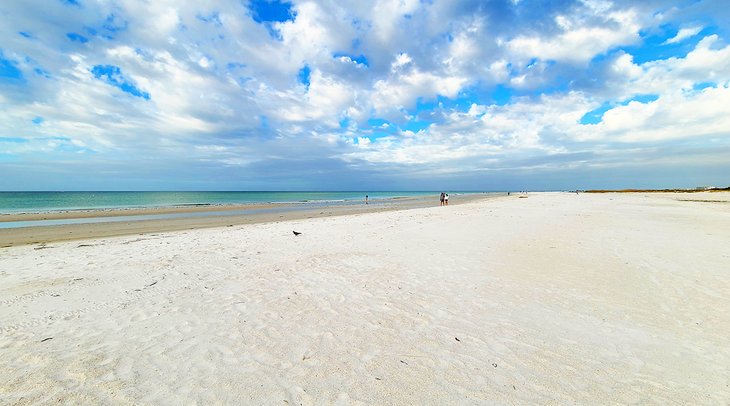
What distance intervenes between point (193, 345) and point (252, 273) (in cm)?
392

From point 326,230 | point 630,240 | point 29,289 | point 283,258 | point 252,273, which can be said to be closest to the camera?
point 29,289

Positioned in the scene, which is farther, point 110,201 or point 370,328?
point 110,201

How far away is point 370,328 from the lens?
517cm

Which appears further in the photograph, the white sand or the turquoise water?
the turquoise water

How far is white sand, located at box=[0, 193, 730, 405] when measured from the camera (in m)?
3.64

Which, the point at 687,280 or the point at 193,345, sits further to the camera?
the point at 687,280

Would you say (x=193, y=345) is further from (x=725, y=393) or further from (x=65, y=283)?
(x=725, y=393)

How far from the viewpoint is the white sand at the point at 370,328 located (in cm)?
364

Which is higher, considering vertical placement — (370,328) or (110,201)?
(370,328)

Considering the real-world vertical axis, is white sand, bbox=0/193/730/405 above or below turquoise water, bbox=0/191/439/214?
above

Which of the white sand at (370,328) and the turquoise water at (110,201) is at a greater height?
the white sand at (370,328)

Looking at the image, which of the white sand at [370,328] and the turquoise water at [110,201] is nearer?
the white sand at [370,328]

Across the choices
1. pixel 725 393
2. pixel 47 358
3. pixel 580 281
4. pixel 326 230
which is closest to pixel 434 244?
pixel 580 281

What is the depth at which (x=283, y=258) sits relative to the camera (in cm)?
1020
